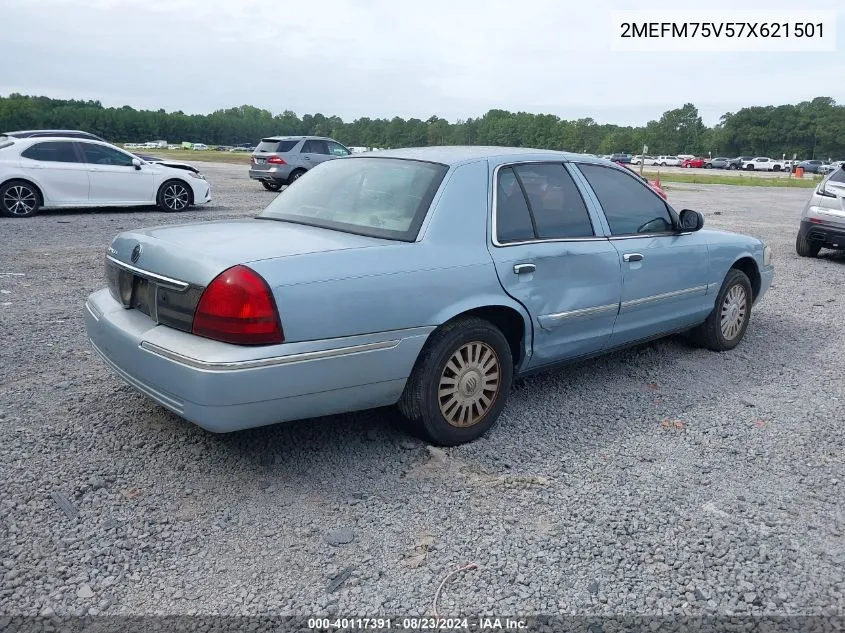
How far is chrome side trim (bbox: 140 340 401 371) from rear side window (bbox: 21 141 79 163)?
448 inches

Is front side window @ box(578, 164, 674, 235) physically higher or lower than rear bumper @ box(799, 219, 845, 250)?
higher

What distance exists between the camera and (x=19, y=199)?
42.6 ft

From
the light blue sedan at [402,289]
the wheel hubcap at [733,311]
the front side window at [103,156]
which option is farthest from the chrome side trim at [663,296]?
the front side window at [103,156]

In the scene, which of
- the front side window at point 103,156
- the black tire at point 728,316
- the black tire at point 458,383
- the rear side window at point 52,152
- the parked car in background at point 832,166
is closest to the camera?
the black tire at point 458,383

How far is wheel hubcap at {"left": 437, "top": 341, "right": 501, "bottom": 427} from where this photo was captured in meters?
3.89

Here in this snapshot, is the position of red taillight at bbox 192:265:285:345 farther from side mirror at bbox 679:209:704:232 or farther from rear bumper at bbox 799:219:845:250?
rear bumper at bbox 799:219:845:250

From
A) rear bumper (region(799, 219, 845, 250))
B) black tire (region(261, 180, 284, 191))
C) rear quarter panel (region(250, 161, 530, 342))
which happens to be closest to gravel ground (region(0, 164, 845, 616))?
rear quarter panel (region(250, 161, 530, 342))

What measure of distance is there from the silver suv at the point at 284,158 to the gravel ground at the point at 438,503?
16.6 meters

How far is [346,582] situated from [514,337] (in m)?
1.89

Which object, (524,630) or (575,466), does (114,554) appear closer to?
(524,630)

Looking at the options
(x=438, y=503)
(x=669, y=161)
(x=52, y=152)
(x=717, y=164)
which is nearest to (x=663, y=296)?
(x=438, y=503)

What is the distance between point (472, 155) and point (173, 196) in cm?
1184

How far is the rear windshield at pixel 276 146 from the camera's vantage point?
2142cm

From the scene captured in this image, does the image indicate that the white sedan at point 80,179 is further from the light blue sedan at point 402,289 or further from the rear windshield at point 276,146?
the light blue sedan at point 402,289
